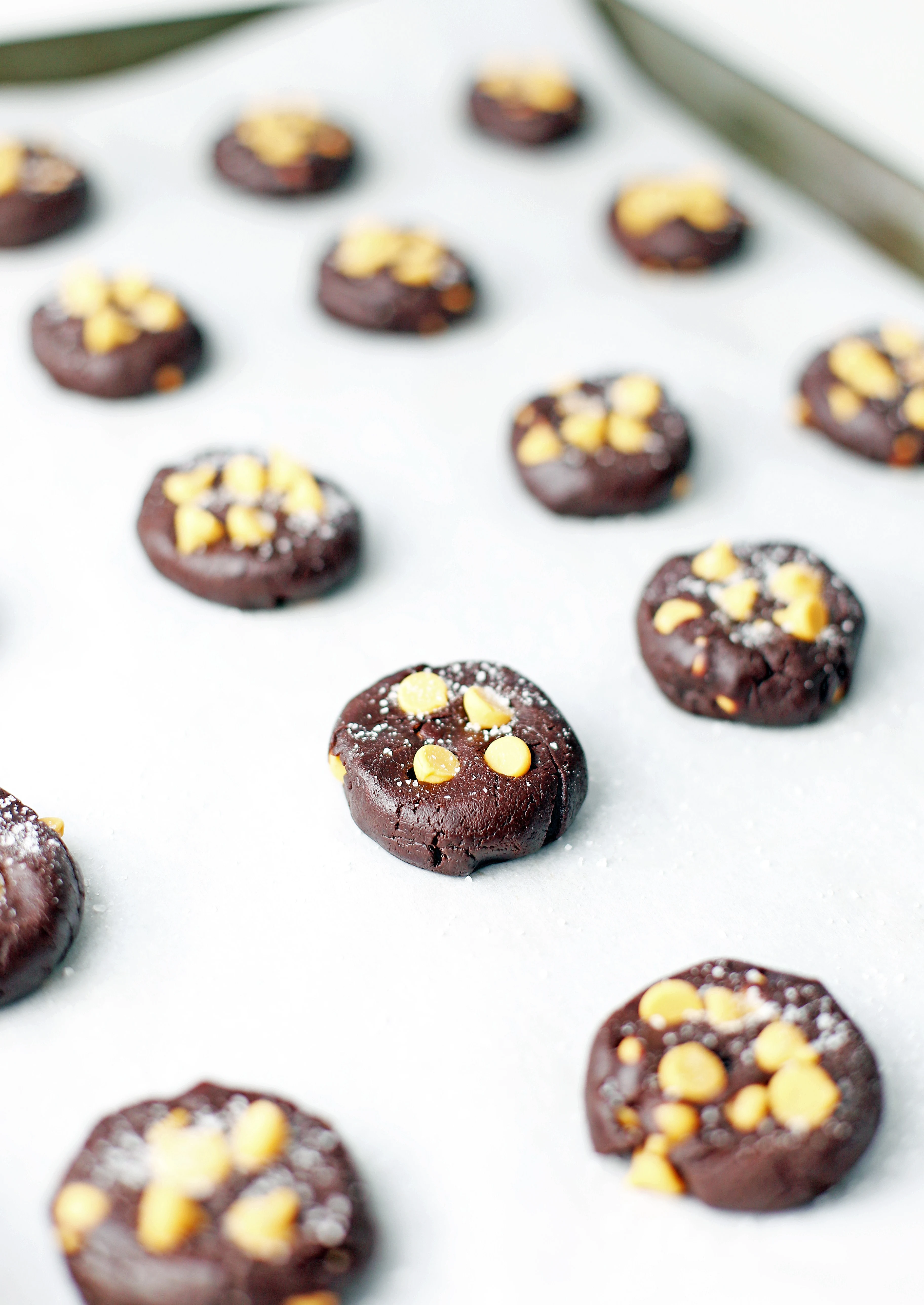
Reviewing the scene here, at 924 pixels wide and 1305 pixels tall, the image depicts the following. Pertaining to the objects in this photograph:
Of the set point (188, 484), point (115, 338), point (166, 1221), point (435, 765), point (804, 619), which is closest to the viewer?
point (166, 1221)

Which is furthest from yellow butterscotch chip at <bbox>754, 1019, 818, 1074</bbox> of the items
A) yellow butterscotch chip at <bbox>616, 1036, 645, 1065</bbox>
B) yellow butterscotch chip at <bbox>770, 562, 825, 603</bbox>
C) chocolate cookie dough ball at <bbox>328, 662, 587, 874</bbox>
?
yellow butterscotch chip at <bbox>770, 562, 825, 603</bbox>

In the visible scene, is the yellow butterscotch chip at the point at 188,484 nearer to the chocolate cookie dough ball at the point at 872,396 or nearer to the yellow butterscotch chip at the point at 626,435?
the yellow butterscotch chip at the point at 626,435

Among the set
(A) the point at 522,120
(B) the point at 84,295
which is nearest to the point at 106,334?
(B) the point at 84,295

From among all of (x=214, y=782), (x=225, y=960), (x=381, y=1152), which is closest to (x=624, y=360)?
(x=214, y=782)

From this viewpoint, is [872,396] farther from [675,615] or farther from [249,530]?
[249,530]

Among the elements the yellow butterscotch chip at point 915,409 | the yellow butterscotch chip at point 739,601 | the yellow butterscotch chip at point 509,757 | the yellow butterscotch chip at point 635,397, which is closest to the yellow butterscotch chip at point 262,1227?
the yellow butterscotch chip at point 509,757

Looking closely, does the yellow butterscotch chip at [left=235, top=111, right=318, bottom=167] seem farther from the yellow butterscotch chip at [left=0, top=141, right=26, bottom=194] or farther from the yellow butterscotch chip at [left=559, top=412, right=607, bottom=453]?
the yellow butterscotch chip at [left=559, top=412, right=607, bottom=453]

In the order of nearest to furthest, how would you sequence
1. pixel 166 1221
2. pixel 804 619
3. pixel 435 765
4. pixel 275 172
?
pixel 166 1221 → pixel 435 765 → pixel 804 619 → pixel 275 172
